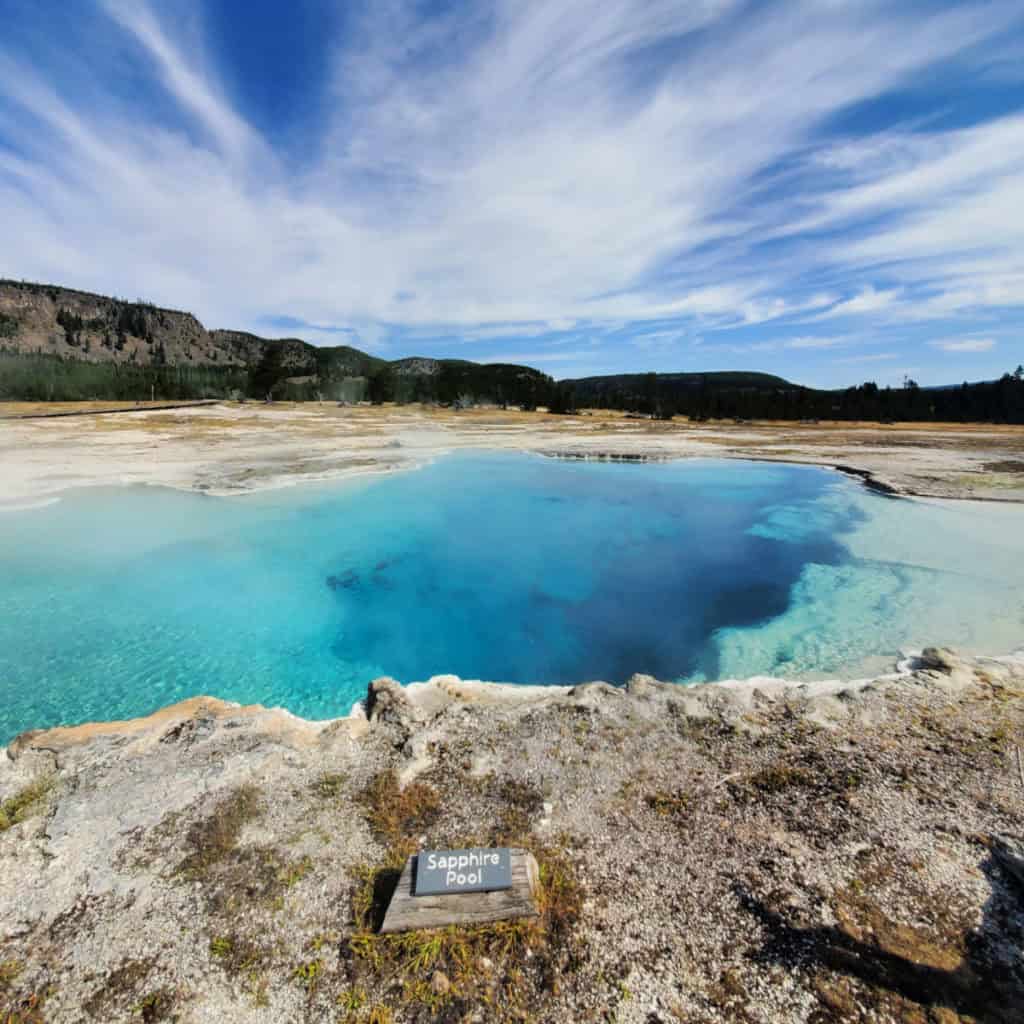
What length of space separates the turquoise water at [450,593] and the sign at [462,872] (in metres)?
4.65

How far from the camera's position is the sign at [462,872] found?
3.48m

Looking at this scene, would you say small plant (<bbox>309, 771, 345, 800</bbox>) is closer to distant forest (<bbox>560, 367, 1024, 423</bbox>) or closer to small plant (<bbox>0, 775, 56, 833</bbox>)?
small plant (<bbox>0, 775, 56, 833</bbox>)

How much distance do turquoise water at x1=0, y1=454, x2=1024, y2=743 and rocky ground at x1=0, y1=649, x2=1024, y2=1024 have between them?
8.15 ft

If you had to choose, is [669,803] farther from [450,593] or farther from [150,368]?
[150,368]

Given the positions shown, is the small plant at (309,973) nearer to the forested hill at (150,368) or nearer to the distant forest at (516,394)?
the distant forest at (516,394)

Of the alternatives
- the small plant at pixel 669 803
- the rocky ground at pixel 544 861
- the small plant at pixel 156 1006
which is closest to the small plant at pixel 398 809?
the rocky ground at pixel 544 861

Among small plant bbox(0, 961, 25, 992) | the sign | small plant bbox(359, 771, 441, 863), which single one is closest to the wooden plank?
the sign

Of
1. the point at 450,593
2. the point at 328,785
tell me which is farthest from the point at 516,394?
the point at 328,785

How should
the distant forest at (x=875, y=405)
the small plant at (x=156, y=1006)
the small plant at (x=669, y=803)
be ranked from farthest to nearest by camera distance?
1. the distant forest at (x=875, y=405)
2. the small plant at (x=669, y=803)
3. the small plant at (x=156, y=1006)

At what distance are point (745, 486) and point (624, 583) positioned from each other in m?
16.7

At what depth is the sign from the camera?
348cm

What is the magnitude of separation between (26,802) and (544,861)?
4.95m

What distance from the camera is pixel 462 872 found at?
3555 millimetres

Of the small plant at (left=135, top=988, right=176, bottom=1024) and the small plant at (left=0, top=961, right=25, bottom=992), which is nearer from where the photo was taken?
the small plant at (left=135, top=988, right=176, bottom=1024)
